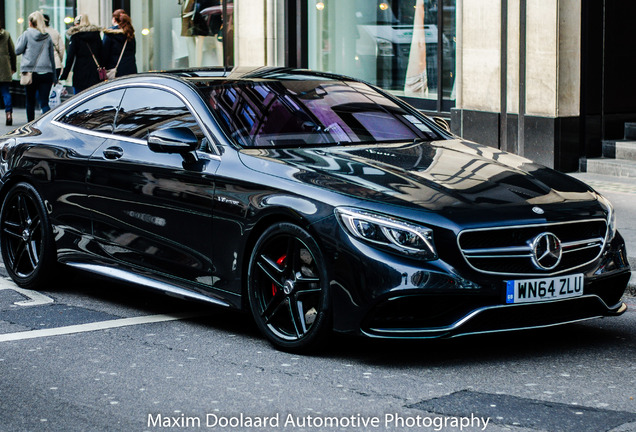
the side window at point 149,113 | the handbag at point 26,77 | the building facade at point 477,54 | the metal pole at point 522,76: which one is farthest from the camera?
the handbag at point 26,77

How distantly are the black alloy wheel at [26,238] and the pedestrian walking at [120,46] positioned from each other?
906 centimetres

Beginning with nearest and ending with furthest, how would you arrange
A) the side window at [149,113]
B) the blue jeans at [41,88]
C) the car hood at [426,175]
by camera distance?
1. the car hood at [426,175]
2. the side window at [149,113]
3. the blue jeans at [41,88]

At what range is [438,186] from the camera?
589cm

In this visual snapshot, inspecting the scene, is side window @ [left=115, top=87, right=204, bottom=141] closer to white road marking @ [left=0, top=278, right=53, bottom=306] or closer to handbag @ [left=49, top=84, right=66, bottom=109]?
white road marking @ [left=0, top=278, right=53, bottom=306]

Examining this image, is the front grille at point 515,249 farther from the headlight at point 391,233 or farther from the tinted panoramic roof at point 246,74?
the tinted panoramic roof at point 246,74

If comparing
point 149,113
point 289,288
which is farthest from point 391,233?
point 149,113

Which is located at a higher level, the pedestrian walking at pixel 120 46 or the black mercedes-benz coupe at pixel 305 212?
the pedestrian walking at pixel 120 46

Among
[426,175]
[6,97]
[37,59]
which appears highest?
[37,59]

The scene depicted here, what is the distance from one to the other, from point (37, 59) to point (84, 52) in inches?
86.8

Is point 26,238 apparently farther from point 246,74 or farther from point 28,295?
point 246,74

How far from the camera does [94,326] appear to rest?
22.6ft

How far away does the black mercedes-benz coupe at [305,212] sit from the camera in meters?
5.62

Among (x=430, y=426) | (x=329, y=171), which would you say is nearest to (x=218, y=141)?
(x=329, y=171)

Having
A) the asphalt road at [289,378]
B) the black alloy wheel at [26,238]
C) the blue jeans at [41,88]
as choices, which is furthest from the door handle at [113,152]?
the blue jeans at [41,88]
